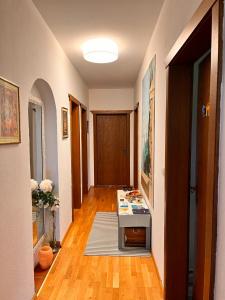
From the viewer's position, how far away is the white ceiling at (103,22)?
6.64 ft

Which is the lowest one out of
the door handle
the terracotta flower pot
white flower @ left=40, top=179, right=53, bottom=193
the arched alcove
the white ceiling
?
the terracotta flower pot

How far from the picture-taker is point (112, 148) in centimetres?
616

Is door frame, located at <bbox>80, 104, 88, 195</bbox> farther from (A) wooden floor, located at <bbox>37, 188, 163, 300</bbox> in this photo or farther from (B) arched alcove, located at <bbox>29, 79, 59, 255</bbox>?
(B) arched alcove, located at <bbox>29, 79, 59, 255</bbox>

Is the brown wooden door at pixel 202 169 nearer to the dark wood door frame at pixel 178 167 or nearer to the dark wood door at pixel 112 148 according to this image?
the dark wood door frame at pixel 178 167

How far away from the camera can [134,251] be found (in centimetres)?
291

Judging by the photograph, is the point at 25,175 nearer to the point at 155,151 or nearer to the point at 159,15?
the point at 155,151

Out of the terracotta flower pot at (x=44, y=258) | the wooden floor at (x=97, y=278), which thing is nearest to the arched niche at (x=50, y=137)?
the terracotta flower pot at (x=44, y=258)

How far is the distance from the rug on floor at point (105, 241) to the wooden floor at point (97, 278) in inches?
3.5

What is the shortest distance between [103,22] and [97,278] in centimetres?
252

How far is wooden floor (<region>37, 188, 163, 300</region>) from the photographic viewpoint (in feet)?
6.93

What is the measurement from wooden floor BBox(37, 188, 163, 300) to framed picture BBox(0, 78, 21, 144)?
1.44 metres

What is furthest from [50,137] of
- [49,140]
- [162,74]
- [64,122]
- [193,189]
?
[193,189]

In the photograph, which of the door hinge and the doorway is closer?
the door hinge

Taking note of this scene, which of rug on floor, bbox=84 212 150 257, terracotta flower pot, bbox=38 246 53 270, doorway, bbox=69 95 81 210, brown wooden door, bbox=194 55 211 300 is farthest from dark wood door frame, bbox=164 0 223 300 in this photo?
doorway, bbox=69 95 81 210
